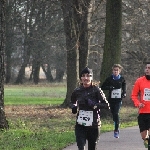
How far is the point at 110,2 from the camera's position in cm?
1823

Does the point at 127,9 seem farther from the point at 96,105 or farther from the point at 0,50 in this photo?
the point at 96,105

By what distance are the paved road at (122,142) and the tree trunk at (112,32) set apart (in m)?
4.40

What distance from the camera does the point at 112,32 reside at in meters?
18.2

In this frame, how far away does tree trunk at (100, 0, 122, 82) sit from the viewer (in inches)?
716

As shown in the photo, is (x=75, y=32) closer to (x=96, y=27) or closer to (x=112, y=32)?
(x=96, y=27)

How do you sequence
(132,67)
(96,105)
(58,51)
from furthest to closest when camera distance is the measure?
(58,51)
(132,67)
(96,105)

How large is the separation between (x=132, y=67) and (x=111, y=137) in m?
24.0

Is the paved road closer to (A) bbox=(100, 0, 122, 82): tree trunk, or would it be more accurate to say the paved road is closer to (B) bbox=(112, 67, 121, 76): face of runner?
(B) bbox=(112, 67, 121, 76): face of runner

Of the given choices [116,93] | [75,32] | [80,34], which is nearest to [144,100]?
[116,93]

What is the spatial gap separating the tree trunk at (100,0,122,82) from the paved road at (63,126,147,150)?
4402 mm

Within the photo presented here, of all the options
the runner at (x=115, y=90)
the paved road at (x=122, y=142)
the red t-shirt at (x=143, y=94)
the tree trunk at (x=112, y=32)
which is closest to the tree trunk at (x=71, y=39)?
the tree trunk at (x=112, y=32)

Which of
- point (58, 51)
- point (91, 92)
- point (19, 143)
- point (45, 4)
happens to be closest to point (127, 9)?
point (45, 4)

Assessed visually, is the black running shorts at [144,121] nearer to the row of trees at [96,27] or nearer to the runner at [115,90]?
the runner at [115,90]

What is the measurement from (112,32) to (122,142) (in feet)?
22.8
